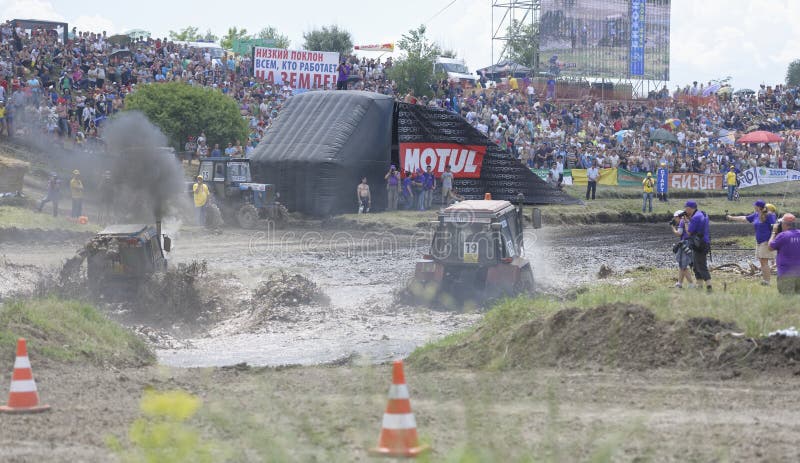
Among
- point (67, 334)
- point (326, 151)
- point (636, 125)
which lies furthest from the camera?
point (636, 125)

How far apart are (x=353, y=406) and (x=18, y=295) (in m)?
9.49

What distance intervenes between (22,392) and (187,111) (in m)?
28.7

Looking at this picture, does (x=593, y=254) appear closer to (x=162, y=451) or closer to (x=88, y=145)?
(x=88, y=145)

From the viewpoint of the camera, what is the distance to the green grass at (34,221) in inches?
1021

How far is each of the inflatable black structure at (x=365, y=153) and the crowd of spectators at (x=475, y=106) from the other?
329cm

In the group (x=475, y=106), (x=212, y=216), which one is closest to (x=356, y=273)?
(x=212, y=216)

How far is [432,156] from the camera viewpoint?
35.9m

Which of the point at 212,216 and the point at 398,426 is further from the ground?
the point at 212,216

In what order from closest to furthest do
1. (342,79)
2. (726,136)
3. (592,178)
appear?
(592,178)
(342,79)
(726,136)

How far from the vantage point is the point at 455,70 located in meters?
63.3

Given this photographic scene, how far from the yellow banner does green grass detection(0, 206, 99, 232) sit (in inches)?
872

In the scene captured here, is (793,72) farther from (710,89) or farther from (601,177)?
(601,177)

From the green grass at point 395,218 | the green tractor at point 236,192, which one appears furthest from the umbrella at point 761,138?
the green tractor at point 236,192

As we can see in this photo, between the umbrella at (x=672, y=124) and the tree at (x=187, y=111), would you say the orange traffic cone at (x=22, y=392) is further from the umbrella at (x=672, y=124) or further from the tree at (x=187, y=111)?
the umbrella at (x=672, y=124)
